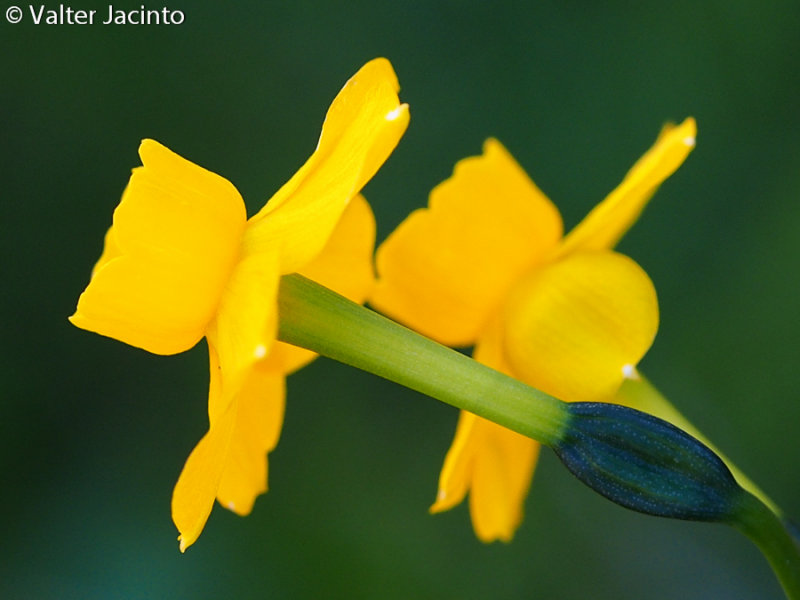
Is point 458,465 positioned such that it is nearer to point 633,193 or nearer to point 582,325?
point 582,325

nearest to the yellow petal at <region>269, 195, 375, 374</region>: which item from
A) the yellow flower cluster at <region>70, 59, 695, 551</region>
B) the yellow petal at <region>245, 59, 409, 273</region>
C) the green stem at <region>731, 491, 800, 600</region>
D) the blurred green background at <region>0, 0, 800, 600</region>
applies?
the yellow flower cluster at <region>70, 59, 695, 551</region>

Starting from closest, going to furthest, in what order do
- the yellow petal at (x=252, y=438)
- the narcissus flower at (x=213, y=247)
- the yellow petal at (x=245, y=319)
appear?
1. the yellow petal at (x=245, y=319)
2. the narcissus flower at (x=213, y=247)
3. the yellow petal at (x=252, y=438)

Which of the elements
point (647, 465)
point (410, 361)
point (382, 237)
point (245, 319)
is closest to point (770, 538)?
point (647, 465)

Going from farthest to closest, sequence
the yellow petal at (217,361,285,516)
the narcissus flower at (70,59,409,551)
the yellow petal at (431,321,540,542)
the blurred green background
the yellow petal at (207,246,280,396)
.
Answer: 1. the blurred green background
2. the yellow petal at (431,321,540,542)
3. the yellow petal at (217,361,285,516)
4. the narcissus flower at (70,59,409,551)
5. the yellow petal at (207,246,280,396)

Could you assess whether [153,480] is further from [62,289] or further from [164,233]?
[164,233]

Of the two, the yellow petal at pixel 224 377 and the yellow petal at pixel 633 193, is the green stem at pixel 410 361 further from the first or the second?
the yellow petal at pixel 633 193

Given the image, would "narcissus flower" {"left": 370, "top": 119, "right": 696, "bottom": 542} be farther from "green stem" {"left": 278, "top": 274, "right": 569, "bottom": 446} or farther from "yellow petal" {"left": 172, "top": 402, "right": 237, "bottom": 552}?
"yellow petal" {"left": 172, "top": 402, "right": 237, "bottom": 552}

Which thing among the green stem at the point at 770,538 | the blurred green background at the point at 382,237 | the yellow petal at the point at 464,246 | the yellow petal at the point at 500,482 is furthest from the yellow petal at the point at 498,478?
the blurred green background at the point at 382,237
